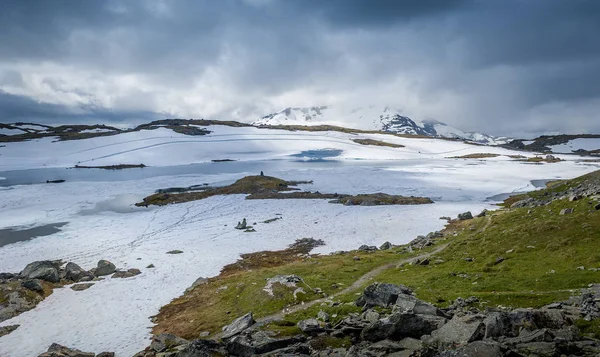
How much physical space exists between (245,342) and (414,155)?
179 meters

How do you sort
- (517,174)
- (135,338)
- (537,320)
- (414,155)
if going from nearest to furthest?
(537,320)
(135,338)
(517,174)
(414,155)

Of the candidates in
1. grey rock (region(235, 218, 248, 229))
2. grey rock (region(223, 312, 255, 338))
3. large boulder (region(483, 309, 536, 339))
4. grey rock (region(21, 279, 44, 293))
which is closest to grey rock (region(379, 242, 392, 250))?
grey rock (region(235, 218, 248, 229))

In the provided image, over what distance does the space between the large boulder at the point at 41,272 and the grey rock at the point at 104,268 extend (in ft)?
10.3

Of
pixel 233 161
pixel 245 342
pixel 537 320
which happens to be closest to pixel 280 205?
pixel 245 342

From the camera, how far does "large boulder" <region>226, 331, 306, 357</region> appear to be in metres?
16.0

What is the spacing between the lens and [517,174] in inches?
4006

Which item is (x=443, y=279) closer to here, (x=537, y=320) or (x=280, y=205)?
(x=537, y=320)

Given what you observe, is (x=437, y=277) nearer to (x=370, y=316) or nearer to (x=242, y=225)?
(x=370, y=316)

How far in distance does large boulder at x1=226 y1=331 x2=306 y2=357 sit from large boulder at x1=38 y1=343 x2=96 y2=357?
983 centimetres

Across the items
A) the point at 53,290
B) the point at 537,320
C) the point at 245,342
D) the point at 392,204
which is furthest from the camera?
the point at 392,204

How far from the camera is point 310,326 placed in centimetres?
1788

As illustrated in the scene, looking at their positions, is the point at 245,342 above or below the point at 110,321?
above

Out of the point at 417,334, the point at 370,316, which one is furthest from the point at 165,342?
the point at 417,334

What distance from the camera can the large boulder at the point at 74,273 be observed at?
113ft
